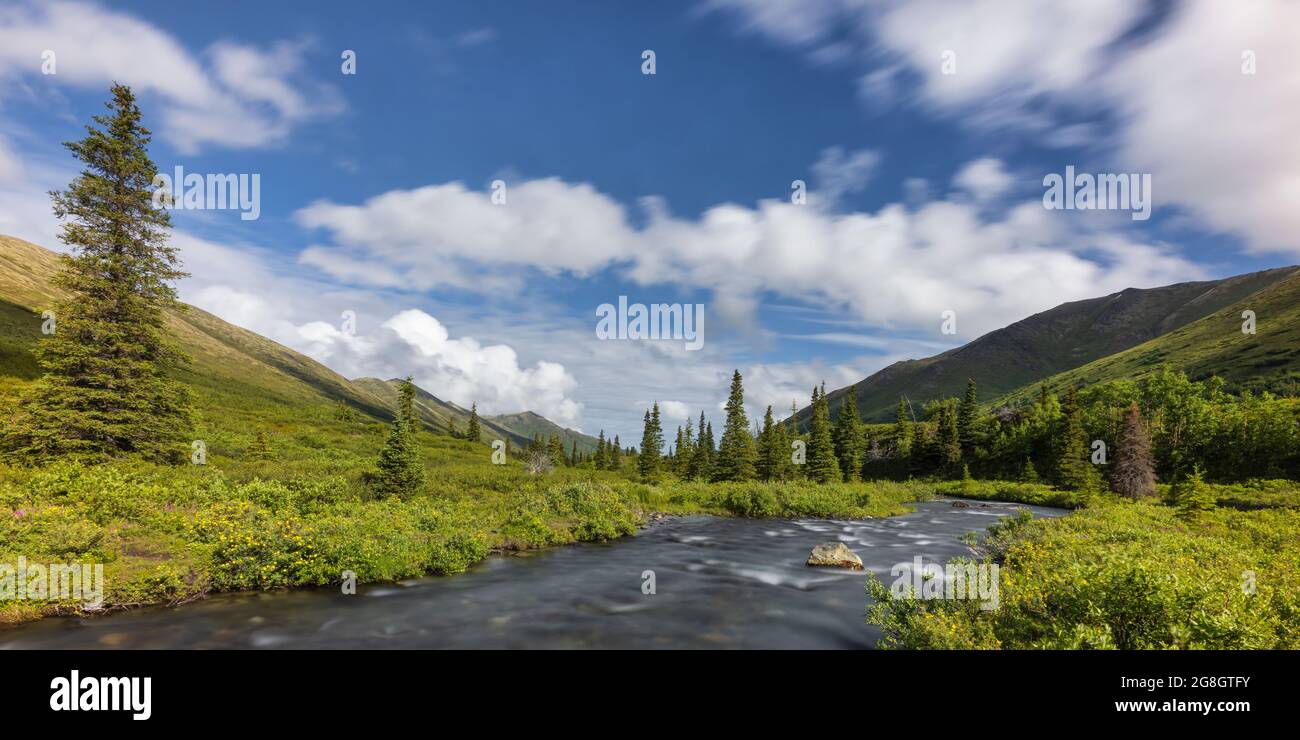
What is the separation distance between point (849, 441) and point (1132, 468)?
45416mm

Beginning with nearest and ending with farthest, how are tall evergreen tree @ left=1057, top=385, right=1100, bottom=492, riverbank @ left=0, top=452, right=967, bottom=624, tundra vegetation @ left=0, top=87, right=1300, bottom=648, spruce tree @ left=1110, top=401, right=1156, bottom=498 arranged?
tundra vegetation @ left=0, top=87, right=1300, bottom=648
riverbank @ left=0, top=452, right=967, bottom=624
spruce tree @ left=1110, top=401, right=1156, bottom=498
tall evergreen tree @ left=1057, top=385, right=1100, bottom=492

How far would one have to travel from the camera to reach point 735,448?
85438 millimetres

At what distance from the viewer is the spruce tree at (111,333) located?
85.5ft

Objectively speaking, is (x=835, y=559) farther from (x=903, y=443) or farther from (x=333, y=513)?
(x=903, y=443)

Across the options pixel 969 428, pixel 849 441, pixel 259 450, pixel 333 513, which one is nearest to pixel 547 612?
pixel 333 513

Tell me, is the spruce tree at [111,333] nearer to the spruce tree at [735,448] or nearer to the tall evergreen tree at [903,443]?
the spruce tree at [735,448]

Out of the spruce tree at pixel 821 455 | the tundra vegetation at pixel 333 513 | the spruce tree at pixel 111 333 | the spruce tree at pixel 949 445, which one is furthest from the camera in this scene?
the spruce tree at pixel 949 445

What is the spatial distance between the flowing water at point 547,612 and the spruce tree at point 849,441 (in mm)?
75812

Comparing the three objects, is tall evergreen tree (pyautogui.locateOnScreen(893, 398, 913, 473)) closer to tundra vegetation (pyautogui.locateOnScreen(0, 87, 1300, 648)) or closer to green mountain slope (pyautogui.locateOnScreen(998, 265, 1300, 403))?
tundra vegetation (pyautogui.locateOnScreen(0, 87, 1300, 648))

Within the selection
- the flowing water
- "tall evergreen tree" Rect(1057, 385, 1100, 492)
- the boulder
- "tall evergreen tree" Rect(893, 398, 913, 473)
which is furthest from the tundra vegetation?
"tall evergreen tree" Rect(893, 398, 913, 473)

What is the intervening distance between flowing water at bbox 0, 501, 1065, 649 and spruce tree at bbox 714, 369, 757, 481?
181 ft

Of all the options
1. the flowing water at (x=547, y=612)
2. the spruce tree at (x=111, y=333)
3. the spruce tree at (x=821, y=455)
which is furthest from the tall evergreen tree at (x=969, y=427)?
the spruce tree at (x=111, y=333)

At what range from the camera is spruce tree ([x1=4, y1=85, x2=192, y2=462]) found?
2606 cm
